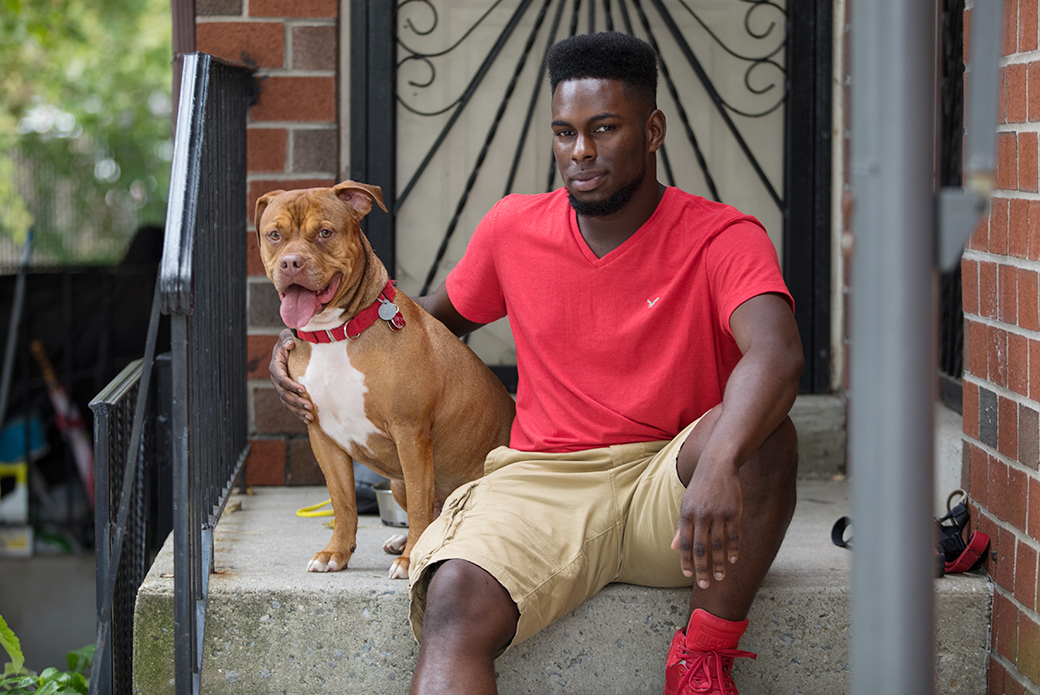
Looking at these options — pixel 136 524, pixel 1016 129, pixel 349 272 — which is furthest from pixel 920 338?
pixel 136 524

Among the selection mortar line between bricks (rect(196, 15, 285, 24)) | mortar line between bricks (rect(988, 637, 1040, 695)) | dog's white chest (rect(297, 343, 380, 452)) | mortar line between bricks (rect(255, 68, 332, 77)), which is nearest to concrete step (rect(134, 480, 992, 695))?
mortar line between bricks (rect(988, 637, 1040, 695))

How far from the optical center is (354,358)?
8.86 ft

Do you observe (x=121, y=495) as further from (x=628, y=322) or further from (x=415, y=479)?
(x=628, y=322)

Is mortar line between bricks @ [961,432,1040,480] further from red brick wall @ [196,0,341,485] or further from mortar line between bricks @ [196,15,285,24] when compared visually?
mortar line between bricks @ [196,15,285,24]

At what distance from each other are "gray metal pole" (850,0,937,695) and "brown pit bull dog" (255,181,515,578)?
1.68 m

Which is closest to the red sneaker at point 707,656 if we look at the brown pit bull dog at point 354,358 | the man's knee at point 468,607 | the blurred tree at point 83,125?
the man's knee at point 468,607

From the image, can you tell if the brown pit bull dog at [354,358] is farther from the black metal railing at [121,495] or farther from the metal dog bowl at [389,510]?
the black metal railing at [121,495]

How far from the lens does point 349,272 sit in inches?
104

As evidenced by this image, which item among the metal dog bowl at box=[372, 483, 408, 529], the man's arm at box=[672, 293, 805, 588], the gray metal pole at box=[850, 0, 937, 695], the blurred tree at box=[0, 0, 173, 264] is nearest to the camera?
the gray metal pole at box=[850, 0, 937, 695]

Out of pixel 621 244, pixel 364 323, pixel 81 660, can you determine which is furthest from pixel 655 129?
pixel 81 660

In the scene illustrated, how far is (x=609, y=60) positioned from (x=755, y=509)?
120 centimetres

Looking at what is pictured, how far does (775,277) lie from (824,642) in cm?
97

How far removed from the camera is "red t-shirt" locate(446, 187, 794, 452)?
258 cm

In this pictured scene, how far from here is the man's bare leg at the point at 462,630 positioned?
6.92 ft
